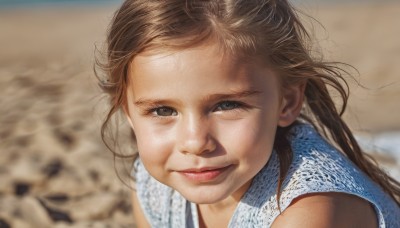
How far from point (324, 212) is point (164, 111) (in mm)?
502

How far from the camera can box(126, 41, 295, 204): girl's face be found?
2000 mm

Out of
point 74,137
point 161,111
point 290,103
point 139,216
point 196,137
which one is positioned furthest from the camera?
point 74,137

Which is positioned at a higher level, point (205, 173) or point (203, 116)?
point (203, 116)

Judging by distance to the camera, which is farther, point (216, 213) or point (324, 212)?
point (216, 213)

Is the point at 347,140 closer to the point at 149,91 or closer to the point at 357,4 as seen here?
the point at 149,91

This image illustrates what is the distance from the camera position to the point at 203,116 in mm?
Answer: 2027

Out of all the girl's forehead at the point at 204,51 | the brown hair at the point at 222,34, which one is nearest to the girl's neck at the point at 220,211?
the brown hair at the point at 222,34

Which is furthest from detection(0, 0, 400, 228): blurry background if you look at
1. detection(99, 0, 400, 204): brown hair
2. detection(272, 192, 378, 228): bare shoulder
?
detection(272, 192, 378, 228): bare shoulder

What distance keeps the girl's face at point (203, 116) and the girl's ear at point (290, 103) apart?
8 cm

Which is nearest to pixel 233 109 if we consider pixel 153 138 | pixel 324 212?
pixel 153 138

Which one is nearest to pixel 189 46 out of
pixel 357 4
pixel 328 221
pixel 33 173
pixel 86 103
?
pixel 328 221

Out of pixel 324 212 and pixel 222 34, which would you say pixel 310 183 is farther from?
pixel 222 34

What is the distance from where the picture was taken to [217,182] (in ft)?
6.86

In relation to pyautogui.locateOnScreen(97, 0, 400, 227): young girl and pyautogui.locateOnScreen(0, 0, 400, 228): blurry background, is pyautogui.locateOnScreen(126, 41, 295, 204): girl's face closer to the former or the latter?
pyautogui.locateOnScreen(97, 0, 400, 227): young girl
